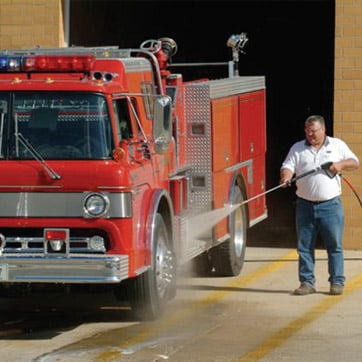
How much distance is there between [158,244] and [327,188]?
2120 mm

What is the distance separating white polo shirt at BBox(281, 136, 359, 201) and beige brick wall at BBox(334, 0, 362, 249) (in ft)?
12.1

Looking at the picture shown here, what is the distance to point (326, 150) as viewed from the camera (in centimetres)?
1211

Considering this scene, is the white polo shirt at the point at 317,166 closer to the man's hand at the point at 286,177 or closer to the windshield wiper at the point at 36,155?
the man's hand at the point at 286,177

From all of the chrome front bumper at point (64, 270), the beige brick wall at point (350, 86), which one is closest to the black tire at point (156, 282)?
the chrome front bumper at point (64, 270)

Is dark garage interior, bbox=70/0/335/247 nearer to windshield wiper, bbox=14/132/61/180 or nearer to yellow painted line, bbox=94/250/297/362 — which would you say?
yellow painted line, bbox=94/250/297/362

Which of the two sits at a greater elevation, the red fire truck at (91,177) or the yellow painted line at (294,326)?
the red fire truck at (91,177)

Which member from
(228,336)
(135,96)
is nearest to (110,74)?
(135,96)

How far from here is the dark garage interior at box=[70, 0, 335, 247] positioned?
2311cm

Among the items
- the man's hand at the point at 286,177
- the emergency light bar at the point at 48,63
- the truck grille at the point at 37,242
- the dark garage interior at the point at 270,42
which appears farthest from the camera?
the dark garage interior at the point at 270,42

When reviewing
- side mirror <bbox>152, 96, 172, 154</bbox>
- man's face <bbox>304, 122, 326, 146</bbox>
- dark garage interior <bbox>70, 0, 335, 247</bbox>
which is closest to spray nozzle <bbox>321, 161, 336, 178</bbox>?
man's face <bbox>304, 122, 326, 146</bbox>

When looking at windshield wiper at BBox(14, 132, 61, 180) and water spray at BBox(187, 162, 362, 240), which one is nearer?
windshield wiper at BBox(14, 132, 61, 180)

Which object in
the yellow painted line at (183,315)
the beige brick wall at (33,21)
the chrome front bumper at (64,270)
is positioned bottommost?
the yellow painted line at (183,315)

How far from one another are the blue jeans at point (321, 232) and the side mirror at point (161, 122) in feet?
6.97

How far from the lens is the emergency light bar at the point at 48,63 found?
10.4 metres
